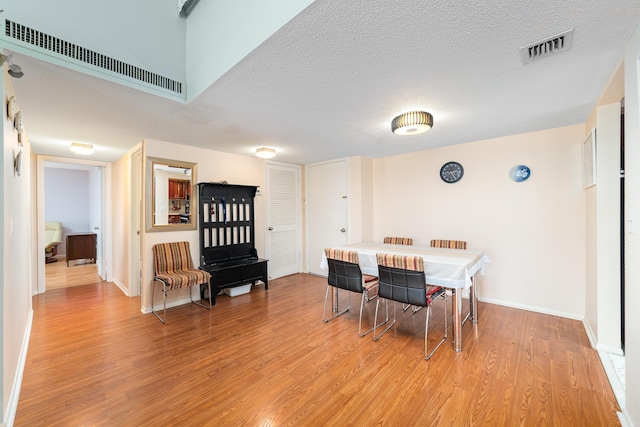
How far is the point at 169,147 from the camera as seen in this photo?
3697 mm

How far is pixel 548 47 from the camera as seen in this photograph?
1597 millimetres

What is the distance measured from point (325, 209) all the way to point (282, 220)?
0.86 meters

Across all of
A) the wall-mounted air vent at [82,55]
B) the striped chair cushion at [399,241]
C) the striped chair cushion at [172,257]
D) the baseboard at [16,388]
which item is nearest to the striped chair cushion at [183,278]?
the striped chair cushion at [172,257]

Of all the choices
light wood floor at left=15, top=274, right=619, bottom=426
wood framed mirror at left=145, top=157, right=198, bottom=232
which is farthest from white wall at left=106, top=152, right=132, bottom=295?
light wood floor at left=15, top=274, right=619, bottom=426

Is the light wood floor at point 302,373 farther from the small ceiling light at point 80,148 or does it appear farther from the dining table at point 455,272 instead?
the small ceiling light at point 80,148

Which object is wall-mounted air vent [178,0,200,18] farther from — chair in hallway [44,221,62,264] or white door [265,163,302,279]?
chair in hallway [44,221,62,264]

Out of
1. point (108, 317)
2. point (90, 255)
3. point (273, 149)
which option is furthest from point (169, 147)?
point (90, 255)

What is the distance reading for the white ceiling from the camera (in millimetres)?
1365

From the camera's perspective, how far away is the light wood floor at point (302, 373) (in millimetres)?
1722

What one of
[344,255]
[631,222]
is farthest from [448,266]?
[631,222]

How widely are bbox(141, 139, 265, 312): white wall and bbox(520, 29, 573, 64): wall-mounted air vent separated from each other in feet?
12.6

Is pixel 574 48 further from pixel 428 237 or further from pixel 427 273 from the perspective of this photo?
pixel 428 237

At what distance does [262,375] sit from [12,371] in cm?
170

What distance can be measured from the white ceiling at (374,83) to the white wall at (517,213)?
1.17 feet
